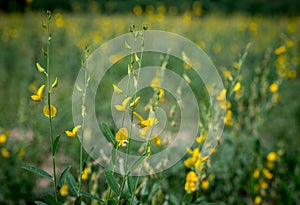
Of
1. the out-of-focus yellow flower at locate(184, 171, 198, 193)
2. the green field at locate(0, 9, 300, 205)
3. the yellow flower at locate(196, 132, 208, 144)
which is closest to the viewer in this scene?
the out-of-focus yellow flower at locate(184, 171, 198, 193)

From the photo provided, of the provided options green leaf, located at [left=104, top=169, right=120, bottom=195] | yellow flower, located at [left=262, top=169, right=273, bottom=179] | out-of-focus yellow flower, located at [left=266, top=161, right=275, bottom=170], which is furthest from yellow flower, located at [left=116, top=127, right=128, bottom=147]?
out-of-focus yellow flower, located at [left=266, top=161, right=275, bottom=170]

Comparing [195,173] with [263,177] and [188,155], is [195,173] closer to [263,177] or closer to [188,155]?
[188,155]

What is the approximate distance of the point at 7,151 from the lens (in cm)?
205

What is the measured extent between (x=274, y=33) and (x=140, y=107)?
425 cm

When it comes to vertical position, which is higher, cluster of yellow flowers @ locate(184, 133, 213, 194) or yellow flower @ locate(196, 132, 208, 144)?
yellow flower @ locate(196, 132, 208, 144)

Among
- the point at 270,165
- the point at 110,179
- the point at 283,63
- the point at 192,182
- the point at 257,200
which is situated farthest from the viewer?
the point at 283,63

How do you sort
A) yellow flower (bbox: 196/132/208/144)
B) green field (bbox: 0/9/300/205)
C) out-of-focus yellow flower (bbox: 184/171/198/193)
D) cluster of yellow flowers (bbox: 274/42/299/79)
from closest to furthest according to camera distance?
out-of-focus yellow flower (bbox: 184/171/198/193), yellow flower (bbox: 196/132/208/144), green field (bbox: 0/9/300/205), cluster of yellow flowers (bbox: 274/42/299/79)

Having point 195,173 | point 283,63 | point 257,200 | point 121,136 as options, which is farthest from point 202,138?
point 283,63

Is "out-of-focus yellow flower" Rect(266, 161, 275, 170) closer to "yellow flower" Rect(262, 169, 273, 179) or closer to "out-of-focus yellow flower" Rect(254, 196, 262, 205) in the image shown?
"yellow flower" Rect(262, 169, 273, 179)

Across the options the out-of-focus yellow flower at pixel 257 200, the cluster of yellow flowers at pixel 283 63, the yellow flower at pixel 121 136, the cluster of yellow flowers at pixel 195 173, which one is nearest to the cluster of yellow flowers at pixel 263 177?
the out-of-focus yellow flower at pixel 257 200

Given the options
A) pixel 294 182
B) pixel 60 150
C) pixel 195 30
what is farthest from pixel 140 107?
pixel 195 30

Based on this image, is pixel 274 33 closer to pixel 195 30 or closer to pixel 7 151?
pixel 195 30

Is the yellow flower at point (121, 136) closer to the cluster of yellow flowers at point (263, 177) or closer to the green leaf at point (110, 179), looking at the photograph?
the green leaf at point (110, 179)

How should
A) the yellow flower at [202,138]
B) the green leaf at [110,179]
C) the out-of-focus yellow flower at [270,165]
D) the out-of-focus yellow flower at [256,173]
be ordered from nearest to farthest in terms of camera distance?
the green leaf at [110,179]
the yellow flower at [202,138]
the out-of-focus yellow flower at [256,173]
the out-of-focus yellow flower at [270,165]
